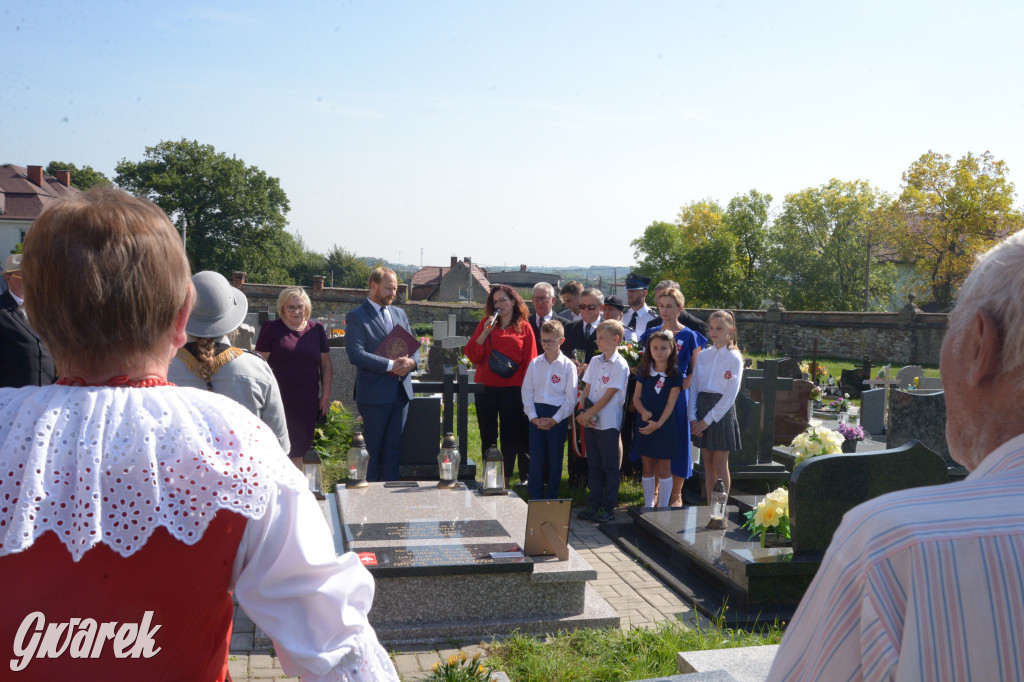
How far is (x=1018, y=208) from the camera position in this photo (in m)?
41.5

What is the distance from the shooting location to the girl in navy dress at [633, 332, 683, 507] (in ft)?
22.7

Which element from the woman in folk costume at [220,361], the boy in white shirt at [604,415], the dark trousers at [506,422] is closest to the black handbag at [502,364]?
the dark trousers at [506,422]

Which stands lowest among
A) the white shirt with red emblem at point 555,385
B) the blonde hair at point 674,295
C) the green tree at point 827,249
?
the white shirt with red emblem at point 555,385

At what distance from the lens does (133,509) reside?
4.25 ft

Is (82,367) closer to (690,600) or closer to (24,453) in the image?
(24,453)

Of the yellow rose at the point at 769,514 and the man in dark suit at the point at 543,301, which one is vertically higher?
the man in dark suit at the point at 543,301

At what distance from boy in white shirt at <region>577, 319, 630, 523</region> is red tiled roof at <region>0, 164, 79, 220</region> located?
194 ft

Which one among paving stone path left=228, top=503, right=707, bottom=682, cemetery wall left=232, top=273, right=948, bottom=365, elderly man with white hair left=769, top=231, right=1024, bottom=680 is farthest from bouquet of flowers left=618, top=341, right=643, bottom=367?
cemetery wall left=232, top=273, right=948, bottom=365

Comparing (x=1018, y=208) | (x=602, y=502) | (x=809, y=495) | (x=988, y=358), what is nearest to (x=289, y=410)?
(x=602, y=502)

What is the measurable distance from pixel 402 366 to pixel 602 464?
6.24ft

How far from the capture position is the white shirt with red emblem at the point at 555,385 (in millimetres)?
7176

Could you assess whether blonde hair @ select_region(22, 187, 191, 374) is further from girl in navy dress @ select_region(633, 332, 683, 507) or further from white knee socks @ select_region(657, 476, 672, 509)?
white knee socks @ select_region(657, 476, 672, 509)

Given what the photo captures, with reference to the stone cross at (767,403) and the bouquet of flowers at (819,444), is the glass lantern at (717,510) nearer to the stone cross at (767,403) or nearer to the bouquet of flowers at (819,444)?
the bouquet of flowers at (819,444)

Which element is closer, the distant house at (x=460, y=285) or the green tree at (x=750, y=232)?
the green tree at (x=750, y=232)
